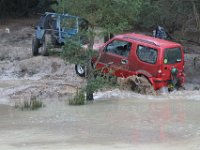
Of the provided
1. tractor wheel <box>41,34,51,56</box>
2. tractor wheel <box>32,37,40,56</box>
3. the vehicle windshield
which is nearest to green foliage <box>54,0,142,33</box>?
the vehicle windshield

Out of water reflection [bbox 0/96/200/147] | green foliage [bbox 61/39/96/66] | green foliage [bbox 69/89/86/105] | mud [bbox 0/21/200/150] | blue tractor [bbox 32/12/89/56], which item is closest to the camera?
mud [bbox 0/21/200/150]

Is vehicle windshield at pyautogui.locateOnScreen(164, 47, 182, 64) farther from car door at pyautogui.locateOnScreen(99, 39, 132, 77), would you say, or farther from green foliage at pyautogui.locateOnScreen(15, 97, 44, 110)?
green foliage at pyautogui.locateOnScreen(15, 97, 44, 110)

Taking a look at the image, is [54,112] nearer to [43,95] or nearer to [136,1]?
[43,95]

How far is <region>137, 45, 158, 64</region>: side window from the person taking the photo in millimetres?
16859

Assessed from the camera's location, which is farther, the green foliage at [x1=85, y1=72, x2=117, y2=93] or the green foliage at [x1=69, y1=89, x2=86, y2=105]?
the green foliage at [x1=85, y1=72, x2=117, y2=93]

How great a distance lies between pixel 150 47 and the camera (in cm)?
Result: 1694

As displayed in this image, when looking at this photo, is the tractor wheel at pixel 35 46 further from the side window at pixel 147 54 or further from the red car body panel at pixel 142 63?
the side window at pixel 147 54

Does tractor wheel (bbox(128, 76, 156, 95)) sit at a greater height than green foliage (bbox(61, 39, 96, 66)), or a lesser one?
lesser

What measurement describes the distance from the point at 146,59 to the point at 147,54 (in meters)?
0.16

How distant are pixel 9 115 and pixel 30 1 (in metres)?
21.3

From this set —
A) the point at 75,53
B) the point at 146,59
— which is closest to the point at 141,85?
the point at 146,59

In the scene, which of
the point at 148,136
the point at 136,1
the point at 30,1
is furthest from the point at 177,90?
the point at 30,1

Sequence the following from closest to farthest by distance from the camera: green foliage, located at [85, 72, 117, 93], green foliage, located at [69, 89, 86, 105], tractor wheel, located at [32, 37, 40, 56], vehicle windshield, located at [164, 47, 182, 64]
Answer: green foliage, located at [69, 89, 86, 105] → green foliage, located at [85, 72, 117, 93] → vehicle windshield, located at [164, 47, 182, 64] → tractor wheel, located at [32, 37, 40, 56]

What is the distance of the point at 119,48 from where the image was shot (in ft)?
58.2
